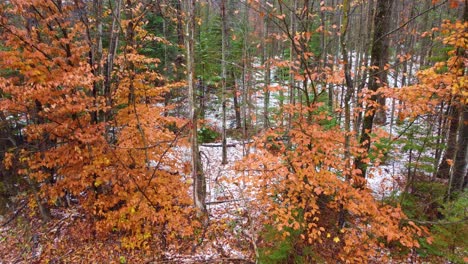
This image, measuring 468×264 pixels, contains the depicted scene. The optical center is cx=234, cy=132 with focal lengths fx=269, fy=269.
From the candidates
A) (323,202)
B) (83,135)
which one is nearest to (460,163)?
(323,202)

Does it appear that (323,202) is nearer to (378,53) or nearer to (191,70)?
(378,53)

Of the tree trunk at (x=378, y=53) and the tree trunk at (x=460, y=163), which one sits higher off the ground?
the tree trunk at (x=378, y=53)

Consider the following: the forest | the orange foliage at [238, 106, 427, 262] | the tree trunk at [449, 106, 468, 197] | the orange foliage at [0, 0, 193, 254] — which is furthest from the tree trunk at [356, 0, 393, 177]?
the orange foliage at [0, 0, 193, 254]

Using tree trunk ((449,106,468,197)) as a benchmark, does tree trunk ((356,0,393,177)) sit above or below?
above

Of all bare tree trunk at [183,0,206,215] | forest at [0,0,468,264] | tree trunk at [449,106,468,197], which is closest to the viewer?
bare tree trunk at [183,0,206,215]

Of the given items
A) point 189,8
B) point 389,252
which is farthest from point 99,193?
point 389,252

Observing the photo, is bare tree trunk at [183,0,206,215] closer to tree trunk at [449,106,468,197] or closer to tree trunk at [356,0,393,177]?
tree trunk at [356,0,393,177]

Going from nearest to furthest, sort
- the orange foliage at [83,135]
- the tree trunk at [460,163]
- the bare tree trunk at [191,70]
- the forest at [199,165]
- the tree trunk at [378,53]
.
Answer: the bare tree trunk at [191,70], the forest at [199,165], the orange foliage at [83,135], the tree trunk at [378,53], the tree trunk at [460,163]

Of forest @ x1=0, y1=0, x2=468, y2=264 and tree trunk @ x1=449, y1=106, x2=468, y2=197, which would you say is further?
tree trunk @ x1=449, y1=106, x2=468, y2=197

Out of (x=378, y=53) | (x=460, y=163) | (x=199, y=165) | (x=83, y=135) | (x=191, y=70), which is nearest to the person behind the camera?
(x=191, y=70)

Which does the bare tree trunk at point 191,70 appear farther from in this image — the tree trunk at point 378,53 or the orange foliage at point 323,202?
the tree trunk at point 378,53

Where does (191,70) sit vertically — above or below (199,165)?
above

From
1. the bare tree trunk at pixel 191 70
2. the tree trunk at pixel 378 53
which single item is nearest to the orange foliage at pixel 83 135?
the bare tree trunk at pixel 191 70

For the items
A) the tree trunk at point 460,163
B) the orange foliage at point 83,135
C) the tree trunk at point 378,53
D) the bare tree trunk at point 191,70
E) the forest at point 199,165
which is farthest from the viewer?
the tree trunk at point 460,163
